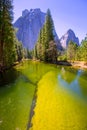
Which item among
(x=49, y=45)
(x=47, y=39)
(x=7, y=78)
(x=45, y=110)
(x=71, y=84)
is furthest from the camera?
(x=47, y=39)

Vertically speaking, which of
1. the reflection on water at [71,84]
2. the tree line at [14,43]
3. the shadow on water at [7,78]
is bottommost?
the reflection on water at [71,84]

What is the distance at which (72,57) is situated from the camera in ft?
278

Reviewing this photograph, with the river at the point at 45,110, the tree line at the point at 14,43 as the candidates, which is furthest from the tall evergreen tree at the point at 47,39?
the river at the point at 45,110

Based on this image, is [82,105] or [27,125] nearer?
[27,125]

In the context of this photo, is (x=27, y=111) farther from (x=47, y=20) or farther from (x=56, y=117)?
(x=47, y=20)

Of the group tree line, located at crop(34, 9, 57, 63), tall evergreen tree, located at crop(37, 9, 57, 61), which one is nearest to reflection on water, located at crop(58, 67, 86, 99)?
tree line, located at crop(34, 9, 57, 63)

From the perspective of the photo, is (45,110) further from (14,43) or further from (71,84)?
(14,43)

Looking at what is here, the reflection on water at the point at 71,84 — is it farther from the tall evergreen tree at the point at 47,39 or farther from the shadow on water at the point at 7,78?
the tall evergreen tree at the point at 47,39

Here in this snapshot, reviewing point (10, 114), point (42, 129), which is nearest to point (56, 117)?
point (42, 129)

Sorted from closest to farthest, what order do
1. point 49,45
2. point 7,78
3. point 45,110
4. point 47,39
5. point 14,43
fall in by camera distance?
point 45,110
point 7,78
point 14,43
point 49,45
point 47,39

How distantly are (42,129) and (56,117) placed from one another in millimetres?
2157

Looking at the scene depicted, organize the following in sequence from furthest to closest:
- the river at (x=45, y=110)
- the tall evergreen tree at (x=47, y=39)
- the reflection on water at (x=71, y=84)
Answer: the tall evergreen tree at (x=47, y=39), the reflection on water at (x=71, y=84), the river at (x=45, y=110)

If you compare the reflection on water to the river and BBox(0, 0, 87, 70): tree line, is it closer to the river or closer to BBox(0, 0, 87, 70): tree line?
the river

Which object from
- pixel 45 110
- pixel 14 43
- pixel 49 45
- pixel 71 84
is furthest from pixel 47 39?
pixel 45 110
